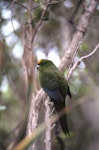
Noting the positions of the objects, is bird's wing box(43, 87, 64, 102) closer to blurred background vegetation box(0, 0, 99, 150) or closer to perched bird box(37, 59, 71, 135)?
perched bird box(37, 59, 71, 135)

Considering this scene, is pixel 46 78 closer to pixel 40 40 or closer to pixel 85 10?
pixel 85 10

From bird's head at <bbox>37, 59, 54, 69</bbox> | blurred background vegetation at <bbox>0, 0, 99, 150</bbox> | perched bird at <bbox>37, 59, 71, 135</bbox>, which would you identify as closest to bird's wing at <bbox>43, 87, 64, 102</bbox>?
perched bird at <bbox>37, 59, 71, 135</bbox>

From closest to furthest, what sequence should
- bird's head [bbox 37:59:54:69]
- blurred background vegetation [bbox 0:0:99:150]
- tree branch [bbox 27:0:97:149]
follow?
tree branch [bbox 27:0:97:149], bird's head [bbox 37:59:54:69], blurred background vegetation [bbox 0:0:99:150]

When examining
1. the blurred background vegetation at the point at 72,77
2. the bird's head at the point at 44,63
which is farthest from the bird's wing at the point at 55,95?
the blurred background vegetation at the point at 72,77

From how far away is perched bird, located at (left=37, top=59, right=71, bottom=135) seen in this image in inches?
101

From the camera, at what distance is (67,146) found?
14.1 feet

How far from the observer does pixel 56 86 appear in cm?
260

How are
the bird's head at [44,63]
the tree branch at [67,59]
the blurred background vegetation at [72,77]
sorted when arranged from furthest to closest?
1. the blurred background vegetation at [72,77]
2. the bird's head at [44,63]
3. the tree branch at [67,59]

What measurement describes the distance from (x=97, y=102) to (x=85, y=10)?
1.42 m

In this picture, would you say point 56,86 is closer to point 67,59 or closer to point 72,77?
point 67,59

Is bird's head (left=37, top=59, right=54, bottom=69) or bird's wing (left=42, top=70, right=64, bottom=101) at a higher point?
bird's head (left=37, top=59, right=54, bottom=69)

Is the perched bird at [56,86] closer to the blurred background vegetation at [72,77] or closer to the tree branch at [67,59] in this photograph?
the tree branch at [67,59]

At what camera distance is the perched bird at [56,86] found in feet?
8.38

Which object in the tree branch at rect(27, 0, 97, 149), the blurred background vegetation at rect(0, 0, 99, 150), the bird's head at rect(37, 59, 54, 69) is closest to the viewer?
the tree branch at rect(27, 0, 97, 149)
